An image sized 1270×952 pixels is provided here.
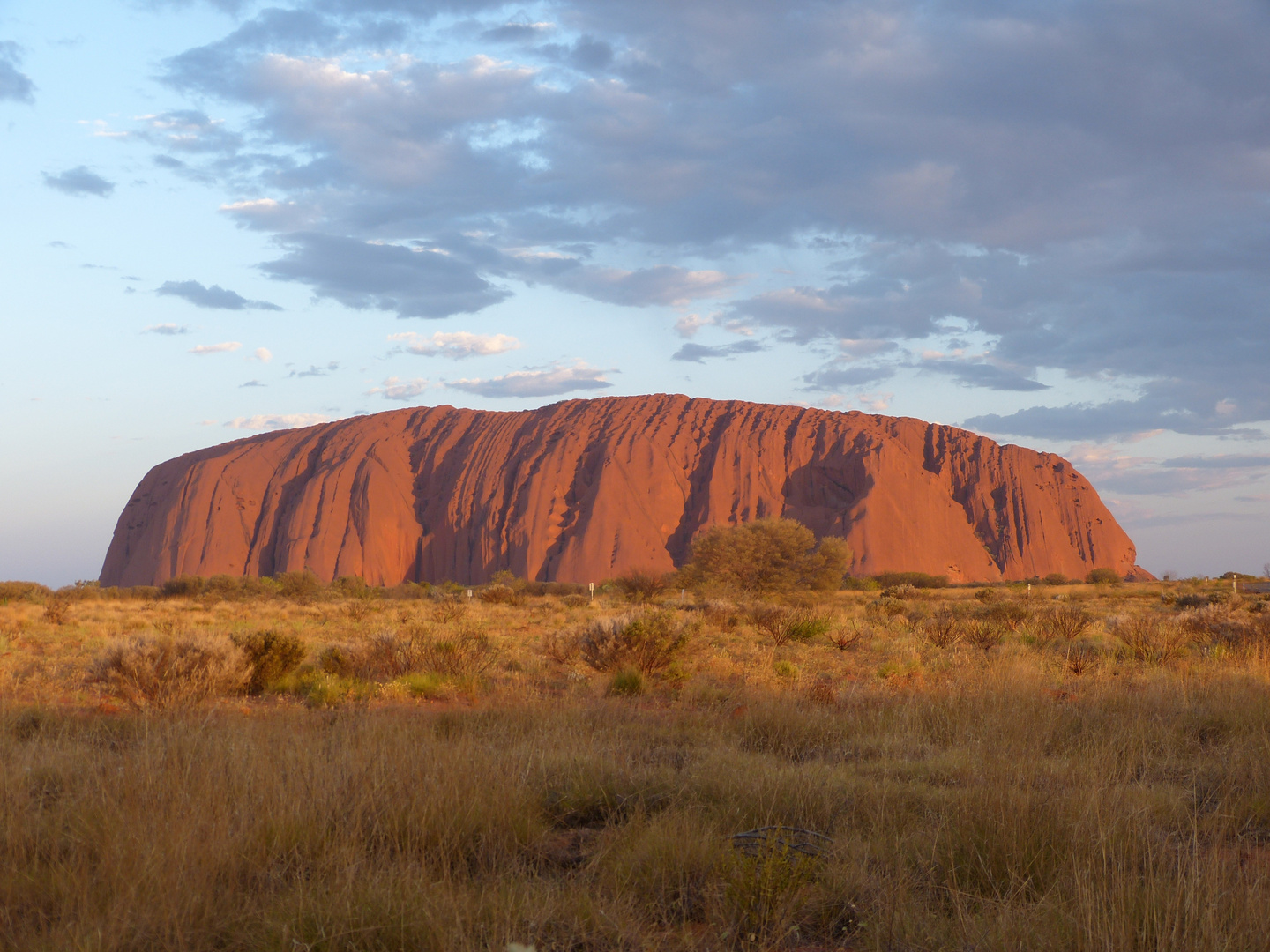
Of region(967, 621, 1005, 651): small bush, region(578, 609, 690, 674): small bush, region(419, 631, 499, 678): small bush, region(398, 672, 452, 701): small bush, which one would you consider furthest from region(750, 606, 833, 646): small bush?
region(398, 672, 452, 701): small bush

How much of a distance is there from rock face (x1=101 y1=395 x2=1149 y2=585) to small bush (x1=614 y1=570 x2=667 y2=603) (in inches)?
1055

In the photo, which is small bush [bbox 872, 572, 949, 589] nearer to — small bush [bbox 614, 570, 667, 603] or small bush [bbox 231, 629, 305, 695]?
small bush [bbox 614, 570, 667, 603]

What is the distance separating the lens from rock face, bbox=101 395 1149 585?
65.6 metres

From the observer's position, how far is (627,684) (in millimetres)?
9586

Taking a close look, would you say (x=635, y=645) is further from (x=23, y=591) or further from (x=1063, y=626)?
(x=23, y=591)

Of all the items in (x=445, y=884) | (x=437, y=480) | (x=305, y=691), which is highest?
(x=437, y=480)

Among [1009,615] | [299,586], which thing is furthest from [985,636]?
[299,586]

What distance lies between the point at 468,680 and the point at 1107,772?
6.86 metres

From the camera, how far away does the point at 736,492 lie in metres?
69.9

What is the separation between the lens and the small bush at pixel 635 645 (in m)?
10.9

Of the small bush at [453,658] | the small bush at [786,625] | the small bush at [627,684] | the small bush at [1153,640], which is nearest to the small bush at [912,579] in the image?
the small bush at [786,625]

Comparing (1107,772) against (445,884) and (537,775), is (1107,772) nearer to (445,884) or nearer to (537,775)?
(537,775)

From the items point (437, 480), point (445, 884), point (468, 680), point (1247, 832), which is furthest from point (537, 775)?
point (437, 480)

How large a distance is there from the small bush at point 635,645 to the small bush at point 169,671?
4469mm
